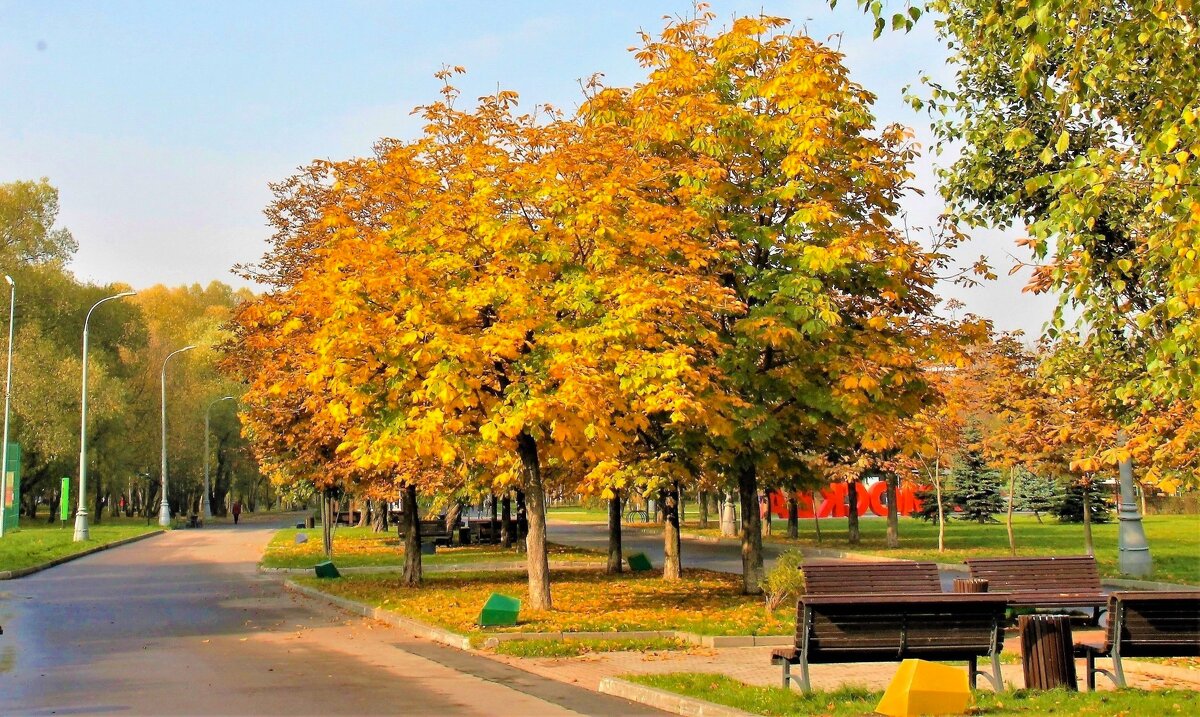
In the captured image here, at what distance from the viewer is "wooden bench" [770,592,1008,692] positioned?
9727 millimetres

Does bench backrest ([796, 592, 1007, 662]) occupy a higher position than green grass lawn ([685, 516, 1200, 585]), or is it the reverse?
bench backrest ([796, 592, 1007, 662])

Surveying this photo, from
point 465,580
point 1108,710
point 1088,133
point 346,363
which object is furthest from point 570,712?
point 465,580

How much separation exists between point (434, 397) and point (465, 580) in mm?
10718

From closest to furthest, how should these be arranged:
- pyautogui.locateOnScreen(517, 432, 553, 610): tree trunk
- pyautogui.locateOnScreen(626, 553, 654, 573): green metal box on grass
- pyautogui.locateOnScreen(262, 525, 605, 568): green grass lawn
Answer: pyautogui.locateOnScreen(517, 432, 553, 610): tree trunk → pyautogui.locateOnScreen(626, 553, 654, 573): green metal box on grass → pyautogui.locateOnScreen(262, 525, 605, 568): green grass lawn

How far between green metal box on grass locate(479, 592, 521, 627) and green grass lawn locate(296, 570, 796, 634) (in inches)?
5.7

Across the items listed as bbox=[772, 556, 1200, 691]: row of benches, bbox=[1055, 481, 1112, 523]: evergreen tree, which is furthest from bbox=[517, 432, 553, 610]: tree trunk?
bbox=[1055, 481, 1112, 523]: evergreen tree

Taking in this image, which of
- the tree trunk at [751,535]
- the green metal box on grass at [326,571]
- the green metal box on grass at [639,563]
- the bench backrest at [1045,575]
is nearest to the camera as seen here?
the bench backrest at [1045,575]

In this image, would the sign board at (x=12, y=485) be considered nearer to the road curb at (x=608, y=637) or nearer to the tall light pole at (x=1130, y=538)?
the road curb at (x=608, y=637)

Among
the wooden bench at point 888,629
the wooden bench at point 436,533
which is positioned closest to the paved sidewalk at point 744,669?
the wooden bench at point 888,629

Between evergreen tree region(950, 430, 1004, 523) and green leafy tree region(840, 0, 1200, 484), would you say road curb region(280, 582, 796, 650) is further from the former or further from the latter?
evergreen tree region(950, 430, 1004, 523)

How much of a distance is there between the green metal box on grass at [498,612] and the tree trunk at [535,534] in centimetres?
182

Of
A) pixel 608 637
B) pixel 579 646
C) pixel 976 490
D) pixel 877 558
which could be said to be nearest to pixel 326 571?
pixel 608 637

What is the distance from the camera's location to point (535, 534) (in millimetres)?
18578

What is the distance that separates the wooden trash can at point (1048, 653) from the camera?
10.2m
